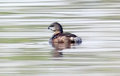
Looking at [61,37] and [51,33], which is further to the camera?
[51,33]

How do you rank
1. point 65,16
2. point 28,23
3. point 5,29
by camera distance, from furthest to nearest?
point 65,16, point 28,23, point 5,29

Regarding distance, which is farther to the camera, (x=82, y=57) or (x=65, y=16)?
(x=65, y=16)

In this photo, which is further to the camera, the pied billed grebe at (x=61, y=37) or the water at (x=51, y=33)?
the pied billed grebe at (x=61, y=37)

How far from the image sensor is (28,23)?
20.4 metres

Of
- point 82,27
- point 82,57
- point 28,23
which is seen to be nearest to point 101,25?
point 82,27

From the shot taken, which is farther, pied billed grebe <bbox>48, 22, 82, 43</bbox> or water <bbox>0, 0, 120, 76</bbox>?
pied billed grebe <bbox>48, 22, 82, 43</bbox>

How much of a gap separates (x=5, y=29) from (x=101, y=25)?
2.41 metres

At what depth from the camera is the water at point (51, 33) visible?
13.2 meters

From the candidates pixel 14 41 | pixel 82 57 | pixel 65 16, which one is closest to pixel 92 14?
pixel 65 16

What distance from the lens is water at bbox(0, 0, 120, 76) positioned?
43.2 ft

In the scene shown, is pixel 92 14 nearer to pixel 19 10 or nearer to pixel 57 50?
pixel 19 10

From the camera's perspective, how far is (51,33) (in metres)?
19.1

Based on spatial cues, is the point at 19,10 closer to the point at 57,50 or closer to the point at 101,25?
the point at 101,25

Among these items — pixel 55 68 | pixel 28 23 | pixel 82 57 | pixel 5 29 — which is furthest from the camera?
pixel 28 23
